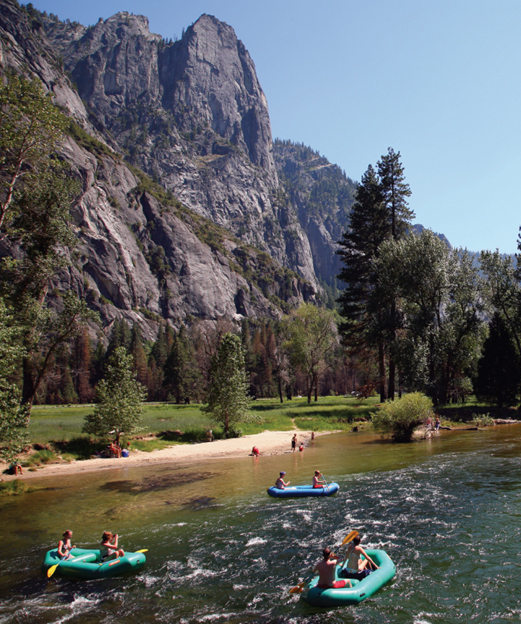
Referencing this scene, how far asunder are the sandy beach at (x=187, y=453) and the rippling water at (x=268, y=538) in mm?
2537

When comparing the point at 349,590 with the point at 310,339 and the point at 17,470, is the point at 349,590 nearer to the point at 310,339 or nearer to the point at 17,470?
the point at 17,470

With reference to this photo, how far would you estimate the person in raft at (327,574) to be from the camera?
9.75 meters

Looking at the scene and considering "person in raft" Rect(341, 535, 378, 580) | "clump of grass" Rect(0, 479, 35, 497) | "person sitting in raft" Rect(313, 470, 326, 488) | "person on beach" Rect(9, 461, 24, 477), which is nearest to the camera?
"person in raft" Rect(341, 535, 378, 580)

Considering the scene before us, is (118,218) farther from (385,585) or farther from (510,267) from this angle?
(385,585)

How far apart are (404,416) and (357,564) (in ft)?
73.6

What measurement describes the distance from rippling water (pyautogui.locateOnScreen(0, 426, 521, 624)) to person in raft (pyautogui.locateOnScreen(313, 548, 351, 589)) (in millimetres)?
513

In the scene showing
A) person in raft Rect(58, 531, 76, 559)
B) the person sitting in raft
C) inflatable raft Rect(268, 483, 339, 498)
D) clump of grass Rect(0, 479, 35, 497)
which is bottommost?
clump of grass Rect(0, 479, 35, 497)

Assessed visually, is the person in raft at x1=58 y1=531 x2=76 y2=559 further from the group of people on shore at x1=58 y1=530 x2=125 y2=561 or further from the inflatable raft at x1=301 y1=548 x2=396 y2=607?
the inflatable raft at x1=301 y1=548 x2=396 y2=607

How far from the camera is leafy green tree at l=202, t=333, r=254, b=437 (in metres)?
37.8

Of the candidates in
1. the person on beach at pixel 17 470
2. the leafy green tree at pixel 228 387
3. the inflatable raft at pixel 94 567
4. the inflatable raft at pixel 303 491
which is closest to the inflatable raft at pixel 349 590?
the inflatable raft at pixel 94 567

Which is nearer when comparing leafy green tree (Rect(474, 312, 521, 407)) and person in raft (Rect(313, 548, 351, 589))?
person in raft (Rect(313, 548, 351, 589))

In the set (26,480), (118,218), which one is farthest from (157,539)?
(118,218)

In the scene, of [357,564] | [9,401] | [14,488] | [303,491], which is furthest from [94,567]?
[14,488]

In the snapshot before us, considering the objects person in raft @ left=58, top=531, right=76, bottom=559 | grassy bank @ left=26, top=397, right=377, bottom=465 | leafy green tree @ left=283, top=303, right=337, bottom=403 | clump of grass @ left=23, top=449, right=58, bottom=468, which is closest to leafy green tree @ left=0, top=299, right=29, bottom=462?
clump of grass @ left=23, top=449, right=58, bottom=468
